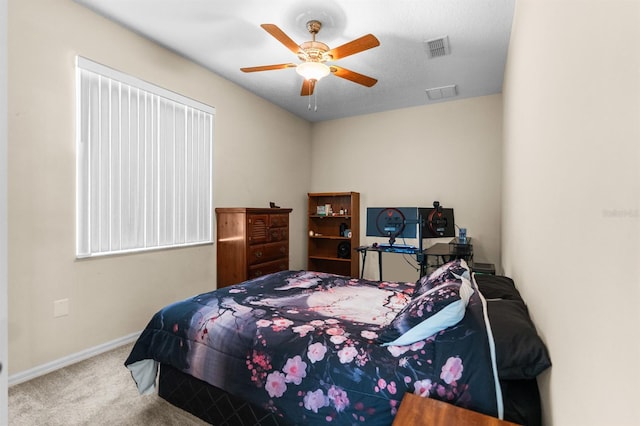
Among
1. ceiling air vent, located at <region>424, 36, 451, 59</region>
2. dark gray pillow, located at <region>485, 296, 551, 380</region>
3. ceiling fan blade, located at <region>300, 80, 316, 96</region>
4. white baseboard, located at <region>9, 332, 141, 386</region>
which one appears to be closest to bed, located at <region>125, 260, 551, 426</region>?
dark gray pillow, located at <region>485, 296, 551, 380</region>

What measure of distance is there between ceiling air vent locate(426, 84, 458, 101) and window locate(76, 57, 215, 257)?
2.73 meters

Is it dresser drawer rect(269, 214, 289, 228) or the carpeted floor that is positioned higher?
dresser drawer rect(269, 214, 289, 228)

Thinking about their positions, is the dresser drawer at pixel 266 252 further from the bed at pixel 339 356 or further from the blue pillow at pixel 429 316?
the blue pillow at pixel 429 316

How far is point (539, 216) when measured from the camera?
51.4 inches

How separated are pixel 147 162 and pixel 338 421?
2.70 metres

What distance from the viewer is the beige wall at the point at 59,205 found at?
2107 mm

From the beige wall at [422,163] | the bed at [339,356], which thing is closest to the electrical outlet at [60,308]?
the bed at [339,356]

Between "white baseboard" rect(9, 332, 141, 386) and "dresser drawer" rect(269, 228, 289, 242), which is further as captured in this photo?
"dresser drawer" rect(269, 228, 289, 242)

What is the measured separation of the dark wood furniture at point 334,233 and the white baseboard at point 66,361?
2886 millimetres

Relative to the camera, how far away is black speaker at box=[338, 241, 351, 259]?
Answer: 487 cm

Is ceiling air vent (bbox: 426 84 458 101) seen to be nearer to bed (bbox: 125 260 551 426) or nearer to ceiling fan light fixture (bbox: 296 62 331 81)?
ceiling fan light fixture (bbox: 296 62 331 81)

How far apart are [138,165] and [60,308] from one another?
130cm

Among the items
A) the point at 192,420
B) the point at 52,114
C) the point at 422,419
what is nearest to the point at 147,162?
the point at 52,114

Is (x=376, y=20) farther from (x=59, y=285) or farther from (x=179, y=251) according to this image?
(x=59, y=285)
